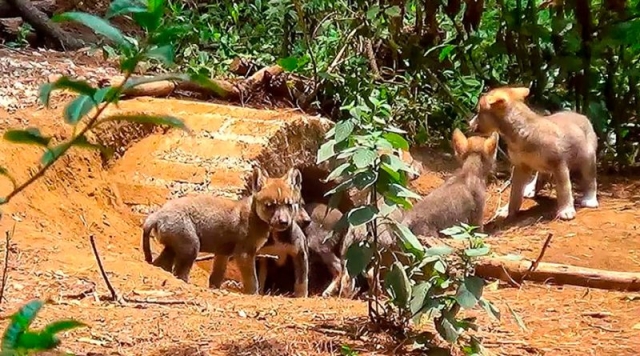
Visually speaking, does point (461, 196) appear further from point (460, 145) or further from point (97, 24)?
point (97, 24)

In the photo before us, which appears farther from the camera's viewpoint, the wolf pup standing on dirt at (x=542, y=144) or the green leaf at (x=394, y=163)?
the wolf pup standing on dirt at (x=542, y=144)

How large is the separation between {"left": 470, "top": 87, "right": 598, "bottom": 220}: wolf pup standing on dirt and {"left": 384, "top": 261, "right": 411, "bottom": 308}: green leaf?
3.81 metres

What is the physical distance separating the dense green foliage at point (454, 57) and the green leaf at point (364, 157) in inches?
177

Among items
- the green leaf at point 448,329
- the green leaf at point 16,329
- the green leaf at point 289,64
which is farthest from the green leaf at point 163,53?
the green leaf at point 289,64

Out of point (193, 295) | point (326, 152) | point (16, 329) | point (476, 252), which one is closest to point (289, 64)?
point (193, 295)

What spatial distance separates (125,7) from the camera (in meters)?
2.06

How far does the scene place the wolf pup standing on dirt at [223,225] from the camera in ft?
21.9

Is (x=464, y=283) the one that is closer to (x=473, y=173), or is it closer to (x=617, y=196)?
(x=473, y=173)

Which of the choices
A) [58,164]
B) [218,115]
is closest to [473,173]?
[218,115]

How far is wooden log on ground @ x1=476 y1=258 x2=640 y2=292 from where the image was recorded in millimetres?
5812

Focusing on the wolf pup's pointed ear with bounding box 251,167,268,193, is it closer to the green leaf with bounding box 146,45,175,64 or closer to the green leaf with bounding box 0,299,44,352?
the green leaf with bounding box 146,45,175,64

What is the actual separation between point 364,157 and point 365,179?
130 mm

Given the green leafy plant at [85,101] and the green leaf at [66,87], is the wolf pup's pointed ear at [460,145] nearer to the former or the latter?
the green leafy plant at [85,101]

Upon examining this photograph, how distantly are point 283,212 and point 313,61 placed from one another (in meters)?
2.44
